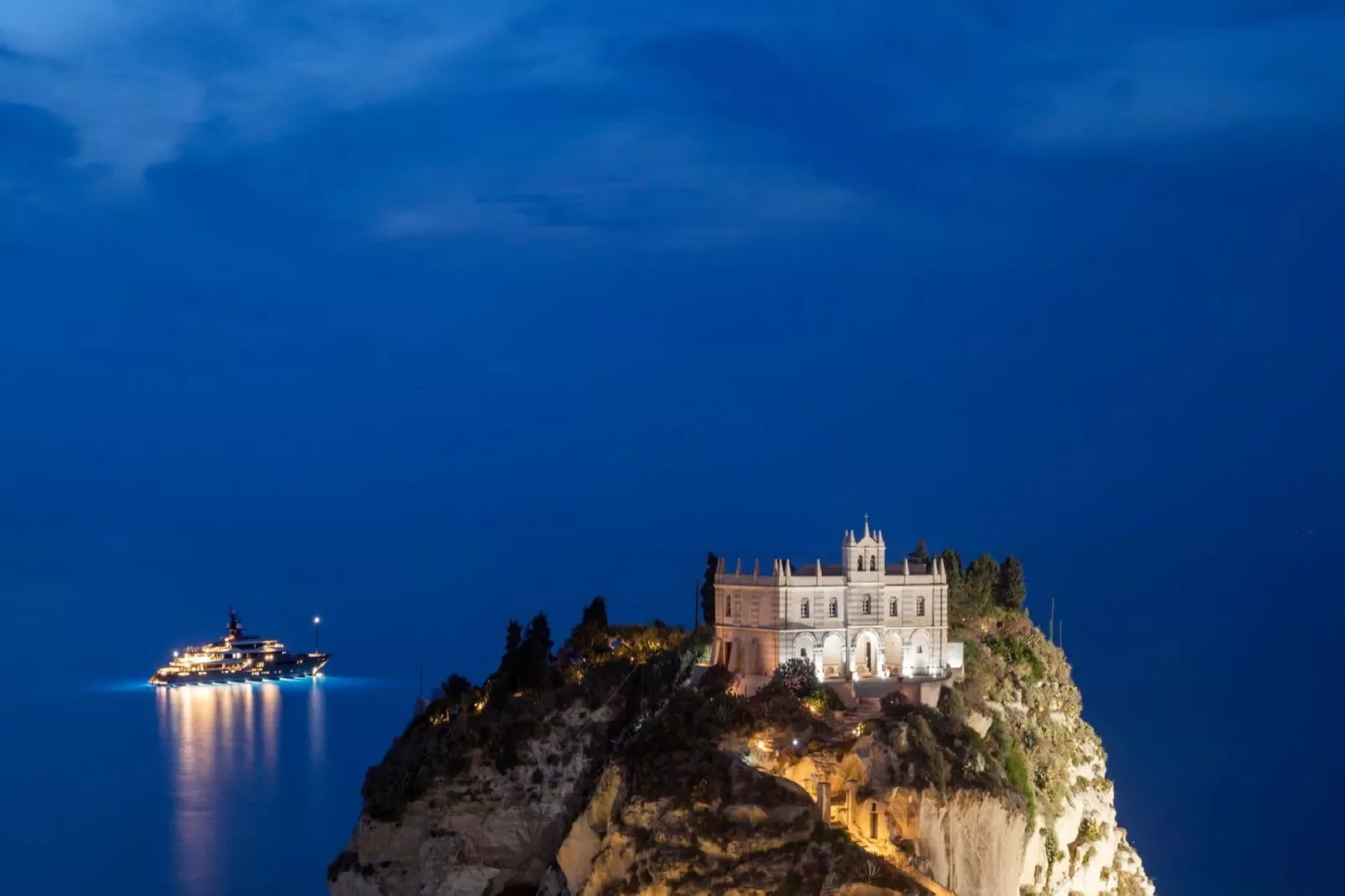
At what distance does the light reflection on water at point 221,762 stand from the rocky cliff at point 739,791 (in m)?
29.9

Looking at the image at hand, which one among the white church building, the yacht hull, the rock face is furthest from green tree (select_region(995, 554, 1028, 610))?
the yacht hull

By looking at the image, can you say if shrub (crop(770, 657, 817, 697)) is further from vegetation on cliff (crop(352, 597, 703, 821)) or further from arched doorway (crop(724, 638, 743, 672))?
vegetation on cliff (crop(352, 597, 703, 821))

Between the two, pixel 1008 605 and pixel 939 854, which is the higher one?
pixel 1008 605

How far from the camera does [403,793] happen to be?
60.7 metres

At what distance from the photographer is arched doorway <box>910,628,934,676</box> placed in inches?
2165

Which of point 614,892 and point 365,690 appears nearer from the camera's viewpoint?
point 614,892

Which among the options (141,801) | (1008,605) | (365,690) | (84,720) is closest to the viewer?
(1008,605)

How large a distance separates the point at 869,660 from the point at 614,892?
484 inches

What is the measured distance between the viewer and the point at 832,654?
5453 cm

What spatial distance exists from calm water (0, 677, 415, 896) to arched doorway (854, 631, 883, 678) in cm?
4189

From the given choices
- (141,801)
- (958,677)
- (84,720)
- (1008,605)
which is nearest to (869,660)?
(958,677)

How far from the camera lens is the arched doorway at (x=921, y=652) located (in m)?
55.0

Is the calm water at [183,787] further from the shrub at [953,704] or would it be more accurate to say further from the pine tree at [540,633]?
the shrub at [953,704]

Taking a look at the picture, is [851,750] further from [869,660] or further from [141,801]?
[141,801]
